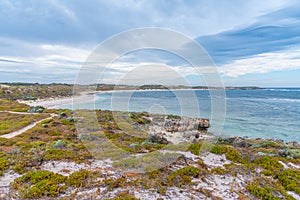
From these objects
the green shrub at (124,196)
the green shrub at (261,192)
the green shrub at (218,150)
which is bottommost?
the green shrub at (261,192)

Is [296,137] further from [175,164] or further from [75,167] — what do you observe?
[75,167]

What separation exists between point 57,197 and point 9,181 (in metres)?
2.81

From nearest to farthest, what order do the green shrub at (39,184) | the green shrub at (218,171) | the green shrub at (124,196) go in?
the green shrub at (124,196) < the green shrub at (39,184) < the green shrub at (218,171)

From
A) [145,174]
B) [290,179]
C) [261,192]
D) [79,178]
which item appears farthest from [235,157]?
[79,178]

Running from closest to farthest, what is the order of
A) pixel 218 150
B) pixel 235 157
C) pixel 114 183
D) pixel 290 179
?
pixel 114 183 → pixel 290 179 → pixel 235 157 → pixel 218 150

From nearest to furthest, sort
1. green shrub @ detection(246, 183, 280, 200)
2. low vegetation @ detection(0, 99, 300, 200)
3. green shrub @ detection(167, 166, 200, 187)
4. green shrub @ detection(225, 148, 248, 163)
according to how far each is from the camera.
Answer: green shrub @ detection(246, 183, 280, 200), low vegetation @ detection(0, 99, 300, 200), green shrub @ detection(167, 166, 200, 187), green shrub @ detection(225, 148, 248, 163)

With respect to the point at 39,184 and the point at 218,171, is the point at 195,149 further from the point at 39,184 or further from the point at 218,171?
the point at 39,184

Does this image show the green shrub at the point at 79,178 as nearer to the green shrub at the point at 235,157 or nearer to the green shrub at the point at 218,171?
the green shrub at the point at 218,171

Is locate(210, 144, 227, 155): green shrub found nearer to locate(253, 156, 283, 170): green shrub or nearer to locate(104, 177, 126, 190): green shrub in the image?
locate(253, 156, 283, 170): green shrub

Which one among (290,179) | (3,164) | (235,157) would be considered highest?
(3,164)

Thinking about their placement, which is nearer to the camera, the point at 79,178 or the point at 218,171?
the point at 79,178

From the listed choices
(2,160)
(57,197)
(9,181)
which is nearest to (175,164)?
(57,197)

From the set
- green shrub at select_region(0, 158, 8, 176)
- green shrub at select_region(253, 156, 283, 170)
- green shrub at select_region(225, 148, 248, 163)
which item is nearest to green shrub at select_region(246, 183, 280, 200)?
green shrub at select_region(253, 156, 283, 170)

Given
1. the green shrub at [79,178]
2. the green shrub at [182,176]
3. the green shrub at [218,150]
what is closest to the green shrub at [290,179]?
the green shrub at [218,150]
